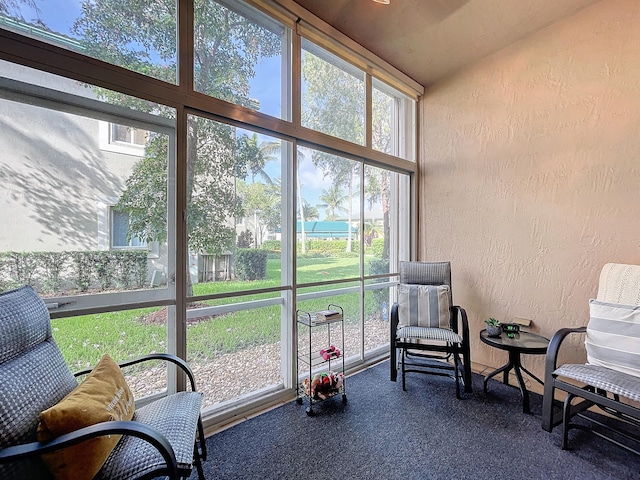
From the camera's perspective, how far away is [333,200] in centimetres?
298

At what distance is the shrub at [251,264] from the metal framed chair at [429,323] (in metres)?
1.34

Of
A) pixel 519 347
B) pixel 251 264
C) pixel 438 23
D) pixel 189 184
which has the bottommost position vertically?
pixel 519 347

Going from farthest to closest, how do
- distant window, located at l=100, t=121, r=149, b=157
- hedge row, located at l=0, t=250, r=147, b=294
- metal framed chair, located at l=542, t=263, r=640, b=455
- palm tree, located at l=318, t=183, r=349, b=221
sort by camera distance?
1. palm tree, located at l=318, t=183, r=349, b=221
2. metal framed chair, located at l=542, t=263, r=640, b=455
3. distant window, located at l=100, t=121, r=149, b=157
4. hedge row, located at l=0, t=250, r=147, b=294

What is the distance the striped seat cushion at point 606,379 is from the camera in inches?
67.3

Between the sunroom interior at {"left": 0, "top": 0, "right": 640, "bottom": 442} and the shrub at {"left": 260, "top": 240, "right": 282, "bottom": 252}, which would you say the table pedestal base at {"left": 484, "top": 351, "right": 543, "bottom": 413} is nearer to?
the sunroom interior at {"left": 0, "top": 0, "right": 640, "bottom": 442}

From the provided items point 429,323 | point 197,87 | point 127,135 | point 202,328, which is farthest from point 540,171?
point 127,135

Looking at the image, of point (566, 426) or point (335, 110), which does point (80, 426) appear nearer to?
point (566, 426)

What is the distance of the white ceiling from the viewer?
2518 millimetres

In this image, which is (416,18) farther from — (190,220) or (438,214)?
(190,220)

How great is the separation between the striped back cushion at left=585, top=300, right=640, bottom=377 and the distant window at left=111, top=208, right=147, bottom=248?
3.17m

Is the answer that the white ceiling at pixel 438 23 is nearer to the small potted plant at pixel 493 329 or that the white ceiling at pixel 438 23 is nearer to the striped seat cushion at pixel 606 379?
the small potted plant at pixel 493 329

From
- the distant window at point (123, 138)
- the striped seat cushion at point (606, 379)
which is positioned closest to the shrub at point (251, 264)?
the distant window at point (123, 138)

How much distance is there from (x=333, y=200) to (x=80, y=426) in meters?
2.40

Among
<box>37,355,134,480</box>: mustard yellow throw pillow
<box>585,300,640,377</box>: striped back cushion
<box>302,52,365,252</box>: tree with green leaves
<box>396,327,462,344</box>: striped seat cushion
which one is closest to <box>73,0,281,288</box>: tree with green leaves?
<box>302,52,365,252</box>: tree with green leaves
